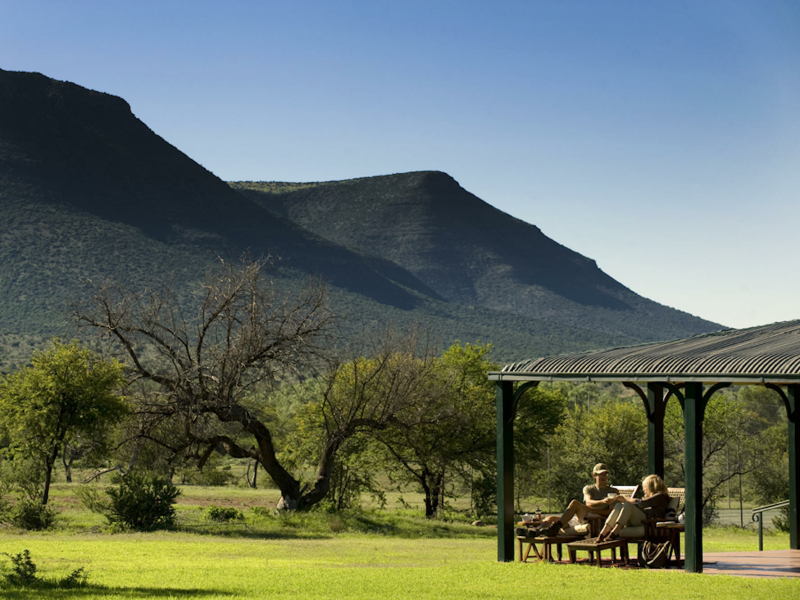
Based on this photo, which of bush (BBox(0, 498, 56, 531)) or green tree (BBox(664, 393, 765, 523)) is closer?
bush (BBox(0, 498, 56, 531))

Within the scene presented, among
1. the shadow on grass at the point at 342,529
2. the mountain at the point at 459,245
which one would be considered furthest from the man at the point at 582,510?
the mountain at the point at 459,245

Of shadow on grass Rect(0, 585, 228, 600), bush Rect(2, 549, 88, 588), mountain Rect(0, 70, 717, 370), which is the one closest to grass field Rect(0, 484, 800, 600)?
shadow on grass Rect(0, 585, 228, 600)

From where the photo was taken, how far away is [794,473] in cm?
1317

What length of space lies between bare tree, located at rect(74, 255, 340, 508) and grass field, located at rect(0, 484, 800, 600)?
2.30 m

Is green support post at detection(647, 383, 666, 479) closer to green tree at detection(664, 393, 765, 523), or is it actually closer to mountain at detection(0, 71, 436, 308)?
green tree at detection(664, 393, 765, 523)

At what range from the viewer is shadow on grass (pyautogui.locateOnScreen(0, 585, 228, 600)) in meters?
8.77

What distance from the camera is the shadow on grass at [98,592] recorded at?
8773mm

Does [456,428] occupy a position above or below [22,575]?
above

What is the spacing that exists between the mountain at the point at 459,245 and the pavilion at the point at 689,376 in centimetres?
10532

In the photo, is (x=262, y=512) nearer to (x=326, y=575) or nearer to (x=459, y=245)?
(x=326, y=575)

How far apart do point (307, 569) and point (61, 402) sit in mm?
11298

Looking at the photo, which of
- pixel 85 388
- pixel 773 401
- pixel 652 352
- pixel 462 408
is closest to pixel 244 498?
pixel 462 408

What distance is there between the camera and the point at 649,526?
11.0m

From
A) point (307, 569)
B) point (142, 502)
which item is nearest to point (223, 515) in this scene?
point (142, 502)
